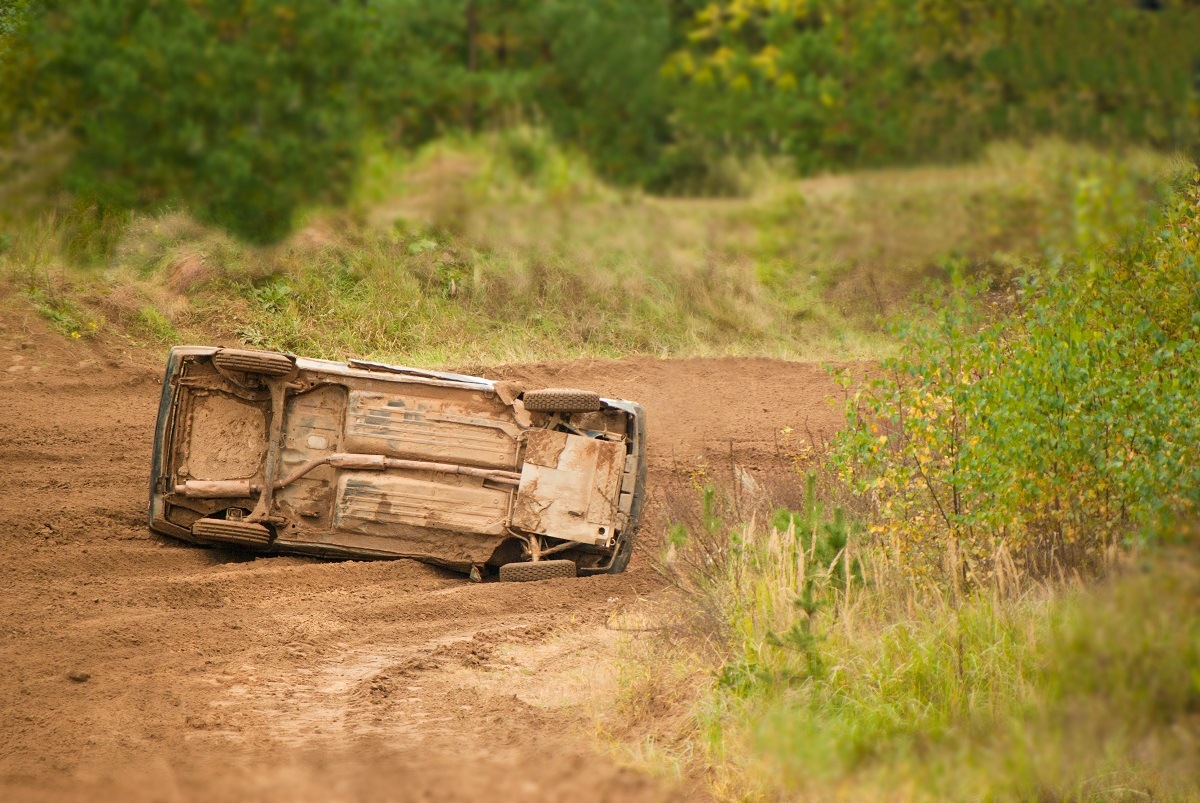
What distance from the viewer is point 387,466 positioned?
9.27 meters

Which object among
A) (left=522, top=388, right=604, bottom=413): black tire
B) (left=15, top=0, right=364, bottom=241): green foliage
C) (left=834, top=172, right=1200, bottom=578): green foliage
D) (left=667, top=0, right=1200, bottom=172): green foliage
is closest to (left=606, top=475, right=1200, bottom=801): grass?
(left=834, top=172, right=1200, bottom=578): green foliage

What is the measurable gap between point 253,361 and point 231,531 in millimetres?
1315

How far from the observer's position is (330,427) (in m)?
9.52

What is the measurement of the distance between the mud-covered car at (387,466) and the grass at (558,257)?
4.33 feet

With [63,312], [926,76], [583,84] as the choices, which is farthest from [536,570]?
[63,312]

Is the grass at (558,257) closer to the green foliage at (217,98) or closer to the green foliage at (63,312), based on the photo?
the green foliage at (63,312)

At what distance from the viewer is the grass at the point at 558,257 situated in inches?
183

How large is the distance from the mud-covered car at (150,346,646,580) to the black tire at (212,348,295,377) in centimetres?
1

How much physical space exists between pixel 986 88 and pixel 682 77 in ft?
3.69

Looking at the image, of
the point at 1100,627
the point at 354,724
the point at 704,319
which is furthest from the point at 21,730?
the point at 704,319

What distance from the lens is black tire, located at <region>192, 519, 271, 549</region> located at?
917 centimetres

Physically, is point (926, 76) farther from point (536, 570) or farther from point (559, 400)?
point (536, 570)

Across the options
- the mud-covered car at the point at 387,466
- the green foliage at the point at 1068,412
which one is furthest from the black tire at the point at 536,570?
the green foliage at the point at 1068,412

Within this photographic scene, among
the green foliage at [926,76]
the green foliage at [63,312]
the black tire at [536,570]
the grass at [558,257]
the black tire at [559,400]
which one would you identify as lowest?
the black tire at [536,570]
